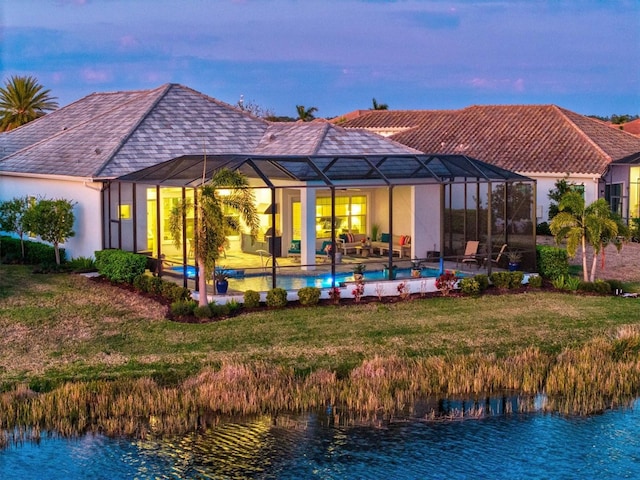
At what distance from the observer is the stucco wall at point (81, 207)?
105 feet

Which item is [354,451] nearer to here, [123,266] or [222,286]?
[222,286]

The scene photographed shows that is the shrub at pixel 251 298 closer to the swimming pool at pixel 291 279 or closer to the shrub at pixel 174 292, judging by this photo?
the swimming pool at pixel 291 279

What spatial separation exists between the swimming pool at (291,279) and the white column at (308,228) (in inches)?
44.2

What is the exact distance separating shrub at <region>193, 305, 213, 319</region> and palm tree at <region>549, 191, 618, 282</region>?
1026cm

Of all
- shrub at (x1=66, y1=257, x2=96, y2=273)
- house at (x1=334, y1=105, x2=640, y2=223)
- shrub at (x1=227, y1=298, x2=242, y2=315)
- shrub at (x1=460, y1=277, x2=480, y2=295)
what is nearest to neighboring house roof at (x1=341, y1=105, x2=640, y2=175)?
house at (x1=334, y1=105, x2=640, y2=223)

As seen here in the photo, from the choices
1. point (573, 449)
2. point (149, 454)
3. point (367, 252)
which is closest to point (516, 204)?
point (367, 252)

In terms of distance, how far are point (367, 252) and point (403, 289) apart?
19.8 feet

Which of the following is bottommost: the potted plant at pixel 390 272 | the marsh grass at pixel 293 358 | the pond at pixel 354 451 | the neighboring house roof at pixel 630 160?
the pond at pixel 354 451

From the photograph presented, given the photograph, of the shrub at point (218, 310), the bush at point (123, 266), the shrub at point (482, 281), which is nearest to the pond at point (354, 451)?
the shrub at point (218, 310)

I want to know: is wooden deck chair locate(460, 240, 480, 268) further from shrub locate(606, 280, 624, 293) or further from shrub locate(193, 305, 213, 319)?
shrub locate(193, 305, 213, 319)

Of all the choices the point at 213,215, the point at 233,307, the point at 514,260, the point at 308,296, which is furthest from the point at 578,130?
the point at 213,215

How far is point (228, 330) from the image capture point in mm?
23781

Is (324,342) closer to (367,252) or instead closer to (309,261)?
(309,261)

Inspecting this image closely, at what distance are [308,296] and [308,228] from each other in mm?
4880
